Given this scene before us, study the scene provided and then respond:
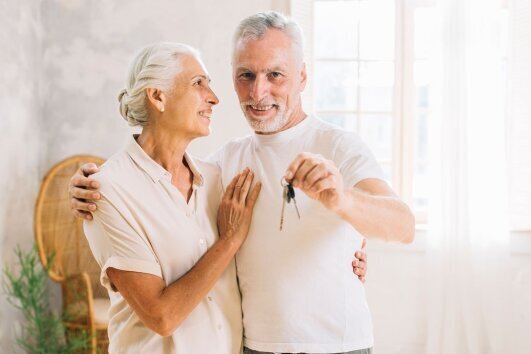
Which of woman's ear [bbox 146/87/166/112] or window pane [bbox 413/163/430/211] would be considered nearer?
woman's ear [bbox 146/87/166/112]

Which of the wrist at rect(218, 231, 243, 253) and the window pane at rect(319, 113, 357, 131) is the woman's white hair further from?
the window pane at rect(319, 113, 357, 131)

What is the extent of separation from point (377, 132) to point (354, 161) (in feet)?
8.99

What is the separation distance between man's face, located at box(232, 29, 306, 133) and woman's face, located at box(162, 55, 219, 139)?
0.37 ft

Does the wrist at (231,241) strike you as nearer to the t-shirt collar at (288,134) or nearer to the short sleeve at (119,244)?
the short sleeve at (119,244)

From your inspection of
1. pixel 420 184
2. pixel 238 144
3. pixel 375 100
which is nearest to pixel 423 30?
pixel 375 100

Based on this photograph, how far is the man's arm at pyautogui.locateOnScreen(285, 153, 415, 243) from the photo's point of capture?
137 cm

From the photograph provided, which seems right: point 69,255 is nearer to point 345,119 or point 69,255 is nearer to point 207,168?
point 345,119

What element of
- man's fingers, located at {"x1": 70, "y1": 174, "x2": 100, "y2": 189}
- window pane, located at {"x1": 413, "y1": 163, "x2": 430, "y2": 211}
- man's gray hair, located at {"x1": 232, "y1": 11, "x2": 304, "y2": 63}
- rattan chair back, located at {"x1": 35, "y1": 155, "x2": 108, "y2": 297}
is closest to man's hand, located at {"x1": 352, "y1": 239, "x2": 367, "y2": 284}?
man's gray hair, located at {"x1": 232, "y1": 11, "x2": 304, "y2": 63}

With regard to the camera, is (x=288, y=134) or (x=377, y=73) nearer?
(x=288, y=134)

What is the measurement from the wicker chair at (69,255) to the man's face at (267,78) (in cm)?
220

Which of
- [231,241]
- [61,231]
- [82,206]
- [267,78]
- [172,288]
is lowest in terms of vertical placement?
[61,231]

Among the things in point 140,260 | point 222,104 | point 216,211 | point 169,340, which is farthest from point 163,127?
point 222,104

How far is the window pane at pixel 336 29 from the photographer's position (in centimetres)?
436

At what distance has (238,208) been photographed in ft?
5.75
